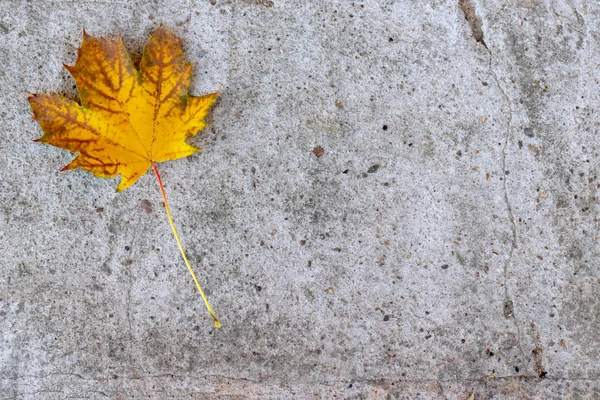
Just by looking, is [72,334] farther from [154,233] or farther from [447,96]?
[447,96]

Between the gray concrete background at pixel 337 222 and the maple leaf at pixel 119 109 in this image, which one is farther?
the gray concrete background at pixel 337 222

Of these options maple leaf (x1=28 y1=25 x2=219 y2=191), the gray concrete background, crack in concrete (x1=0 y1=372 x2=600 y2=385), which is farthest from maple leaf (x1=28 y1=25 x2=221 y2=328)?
crack in concrete (x1=0 y1=372 x2=600 y2=385)

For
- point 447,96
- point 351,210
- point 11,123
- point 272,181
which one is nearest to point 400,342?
point 351,210

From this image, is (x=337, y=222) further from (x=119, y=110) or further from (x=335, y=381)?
(x=119, y=110)

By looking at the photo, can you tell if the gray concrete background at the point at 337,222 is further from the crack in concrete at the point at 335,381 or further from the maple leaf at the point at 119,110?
the maple leaf at the point at 119,110

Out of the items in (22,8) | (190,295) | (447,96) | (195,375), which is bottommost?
(195,375)

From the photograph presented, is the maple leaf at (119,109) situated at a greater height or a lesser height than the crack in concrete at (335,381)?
greater

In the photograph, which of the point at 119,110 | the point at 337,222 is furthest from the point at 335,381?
the point at 119,110

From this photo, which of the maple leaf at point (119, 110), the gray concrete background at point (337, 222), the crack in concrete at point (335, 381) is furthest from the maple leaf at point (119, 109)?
the crack in concrete at point (335, 381)
